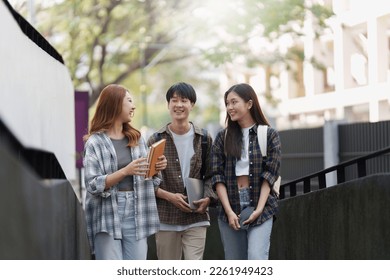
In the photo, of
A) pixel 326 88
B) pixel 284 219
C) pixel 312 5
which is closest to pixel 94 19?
pixel 312 5

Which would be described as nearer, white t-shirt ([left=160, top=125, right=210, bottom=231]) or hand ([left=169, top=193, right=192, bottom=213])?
hand ([left=169, top=193, right=192, bottom=213])

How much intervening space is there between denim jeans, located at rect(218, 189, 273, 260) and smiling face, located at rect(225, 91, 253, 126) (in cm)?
47

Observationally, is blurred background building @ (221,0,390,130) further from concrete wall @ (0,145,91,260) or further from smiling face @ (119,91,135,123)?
concrete wall @ (0,145,91,260)

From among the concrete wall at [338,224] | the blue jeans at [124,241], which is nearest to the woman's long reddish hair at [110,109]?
the blue jeans at [124,241]

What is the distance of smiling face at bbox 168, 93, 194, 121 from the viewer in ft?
22.9

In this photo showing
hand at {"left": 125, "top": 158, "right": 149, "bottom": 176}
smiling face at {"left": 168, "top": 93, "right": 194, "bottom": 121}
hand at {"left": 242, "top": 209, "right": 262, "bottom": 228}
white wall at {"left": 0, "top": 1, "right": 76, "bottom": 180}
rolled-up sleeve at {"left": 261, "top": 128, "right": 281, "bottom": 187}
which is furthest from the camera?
smiling face at {"left": 168, "top": 93, "right": 194, "bottom": 121}

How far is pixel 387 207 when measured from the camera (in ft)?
22.9

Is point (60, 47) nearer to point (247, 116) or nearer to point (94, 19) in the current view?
point (94, 19)

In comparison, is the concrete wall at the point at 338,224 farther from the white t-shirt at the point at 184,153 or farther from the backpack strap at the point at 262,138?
the white t-shirt at the point at 184,153

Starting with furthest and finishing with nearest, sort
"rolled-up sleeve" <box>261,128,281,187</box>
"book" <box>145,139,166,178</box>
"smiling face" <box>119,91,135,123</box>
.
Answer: "rolled-up sleeve" <box>261,128,281,187</box> → "smiling face" <box>119,91,135,123</box> → "book" <box>145,139,166,178</box>

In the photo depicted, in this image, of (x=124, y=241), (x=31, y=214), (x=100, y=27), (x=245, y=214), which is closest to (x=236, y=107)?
(x=245, y=214)

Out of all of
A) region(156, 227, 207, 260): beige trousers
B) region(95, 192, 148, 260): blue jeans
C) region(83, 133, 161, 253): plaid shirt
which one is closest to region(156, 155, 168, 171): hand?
region(83, 133, 161, 253): plaid shirt

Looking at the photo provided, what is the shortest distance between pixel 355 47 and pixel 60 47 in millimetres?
8610

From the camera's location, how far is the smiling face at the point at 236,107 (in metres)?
6.57
